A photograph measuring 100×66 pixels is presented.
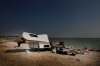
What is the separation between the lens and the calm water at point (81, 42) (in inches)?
128

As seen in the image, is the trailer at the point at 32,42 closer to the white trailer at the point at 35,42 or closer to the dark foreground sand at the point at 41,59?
the white trailer at the point at 35,42

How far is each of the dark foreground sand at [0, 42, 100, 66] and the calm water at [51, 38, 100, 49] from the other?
0.27m

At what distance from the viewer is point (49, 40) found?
3.20 m

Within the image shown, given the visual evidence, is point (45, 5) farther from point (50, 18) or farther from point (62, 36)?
point (62, 36)

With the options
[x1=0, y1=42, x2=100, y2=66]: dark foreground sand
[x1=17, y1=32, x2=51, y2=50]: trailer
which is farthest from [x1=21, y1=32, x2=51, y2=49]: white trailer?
[x1=0, y1=42, x2=100, y2=66]: dark foreground sand

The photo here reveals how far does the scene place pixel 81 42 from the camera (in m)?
3.31

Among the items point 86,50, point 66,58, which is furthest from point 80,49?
point 66,58

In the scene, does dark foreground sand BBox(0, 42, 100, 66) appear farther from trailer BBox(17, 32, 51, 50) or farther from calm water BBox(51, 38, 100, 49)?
calm water BBox(51, 38, 100, 49)

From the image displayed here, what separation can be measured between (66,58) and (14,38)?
1007mm

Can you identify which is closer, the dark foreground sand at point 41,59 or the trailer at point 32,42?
the dark foreground sand at point 41,59

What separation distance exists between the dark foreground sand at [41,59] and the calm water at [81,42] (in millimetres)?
274

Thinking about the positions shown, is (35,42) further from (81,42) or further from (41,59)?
(81,42)

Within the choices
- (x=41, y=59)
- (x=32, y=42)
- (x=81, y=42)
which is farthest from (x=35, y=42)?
(x=81, y=42)

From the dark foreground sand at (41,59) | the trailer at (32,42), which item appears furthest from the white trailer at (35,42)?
the dark foreground sand at (41,59)
